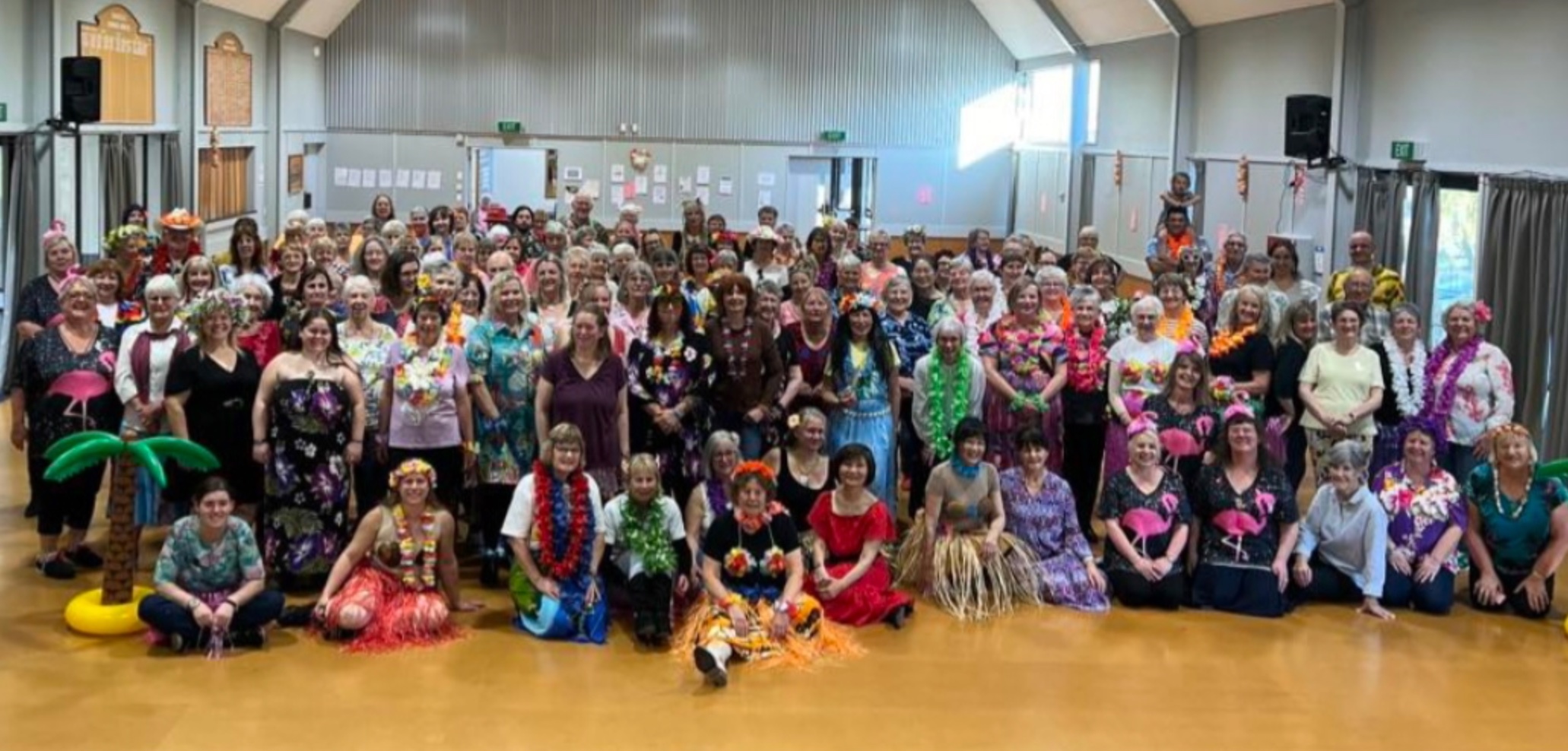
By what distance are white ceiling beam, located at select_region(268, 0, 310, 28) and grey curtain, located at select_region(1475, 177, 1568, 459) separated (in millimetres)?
12460

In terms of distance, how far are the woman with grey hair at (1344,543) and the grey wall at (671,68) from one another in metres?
14.3

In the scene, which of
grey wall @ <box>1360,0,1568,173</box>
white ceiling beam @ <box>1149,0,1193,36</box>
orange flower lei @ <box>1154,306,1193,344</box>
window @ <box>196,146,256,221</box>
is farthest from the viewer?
white ceiling beam @ <box>1149,0,1193,36</box>

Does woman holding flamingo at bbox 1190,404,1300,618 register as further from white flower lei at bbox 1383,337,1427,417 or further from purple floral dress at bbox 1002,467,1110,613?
white flower lei at bbox 1383,337,1427,417

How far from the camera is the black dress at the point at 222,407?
627cm

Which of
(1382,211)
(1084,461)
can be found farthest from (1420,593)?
(1382,211)

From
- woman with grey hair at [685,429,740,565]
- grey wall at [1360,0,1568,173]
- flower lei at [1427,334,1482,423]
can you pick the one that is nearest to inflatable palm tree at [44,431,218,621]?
woman with grey hair at [685,429,740,565]

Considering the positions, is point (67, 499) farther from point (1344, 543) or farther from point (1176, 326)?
point (1344, 543)

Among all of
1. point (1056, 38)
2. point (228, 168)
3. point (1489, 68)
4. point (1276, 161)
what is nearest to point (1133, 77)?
point (1056, 38)

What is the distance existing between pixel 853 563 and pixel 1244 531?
1.61 metres

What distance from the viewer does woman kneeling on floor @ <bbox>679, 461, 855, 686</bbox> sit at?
5820 mm

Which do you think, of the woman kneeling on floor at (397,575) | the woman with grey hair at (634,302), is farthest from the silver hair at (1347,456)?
the woman kneeling on floor at (397,575)

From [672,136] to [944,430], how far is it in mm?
13737

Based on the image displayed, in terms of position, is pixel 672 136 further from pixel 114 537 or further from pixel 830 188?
pixel 114 537

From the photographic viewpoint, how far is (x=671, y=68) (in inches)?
795
